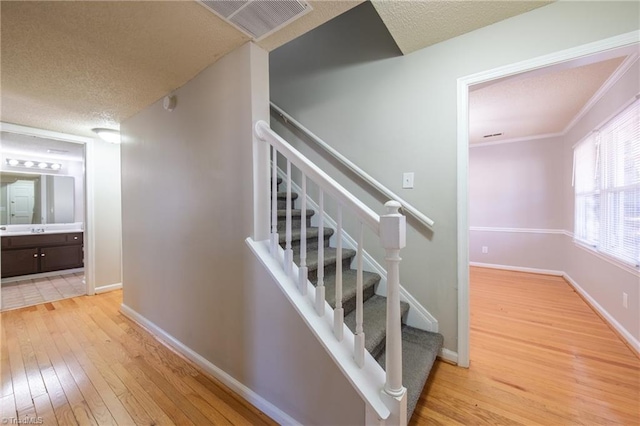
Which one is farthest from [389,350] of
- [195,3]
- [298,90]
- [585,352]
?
[298,90]

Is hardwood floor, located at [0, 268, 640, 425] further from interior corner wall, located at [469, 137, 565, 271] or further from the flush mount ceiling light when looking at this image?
the flush mount ceiling light

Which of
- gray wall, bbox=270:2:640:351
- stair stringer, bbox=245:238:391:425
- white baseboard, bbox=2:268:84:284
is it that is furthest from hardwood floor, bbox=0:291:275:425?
white baseboard, bbox=2:268:84:284

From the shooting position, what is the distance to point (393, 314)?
0.99 m

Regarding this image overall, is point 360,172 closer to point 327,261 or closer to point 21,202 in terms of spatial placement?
point 327,261

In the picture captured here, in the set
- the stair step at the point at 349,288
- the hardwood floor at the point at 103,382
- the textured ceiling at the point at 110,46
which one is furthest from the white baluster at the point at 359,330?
the textured ceiling at the point at 110,46

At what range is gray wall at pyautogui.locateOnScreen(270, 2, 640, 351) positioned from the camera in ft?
4.81

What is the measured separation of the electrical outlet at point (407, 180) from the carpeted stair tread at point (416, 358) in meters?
1.09

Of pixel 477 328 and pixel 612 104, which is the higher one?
pixel 612 104

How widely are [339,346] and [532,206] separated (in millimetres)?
4730

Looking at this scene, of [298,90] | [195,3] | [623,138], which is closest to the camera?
[195,3]

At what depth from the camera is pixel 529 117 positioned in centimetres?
336

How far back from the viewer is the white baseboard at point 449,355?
1.77m

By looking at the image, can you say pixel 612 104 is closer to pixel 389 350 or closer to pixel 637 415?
pixel 637 415

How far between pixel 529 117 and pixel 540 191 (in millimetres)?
1487
